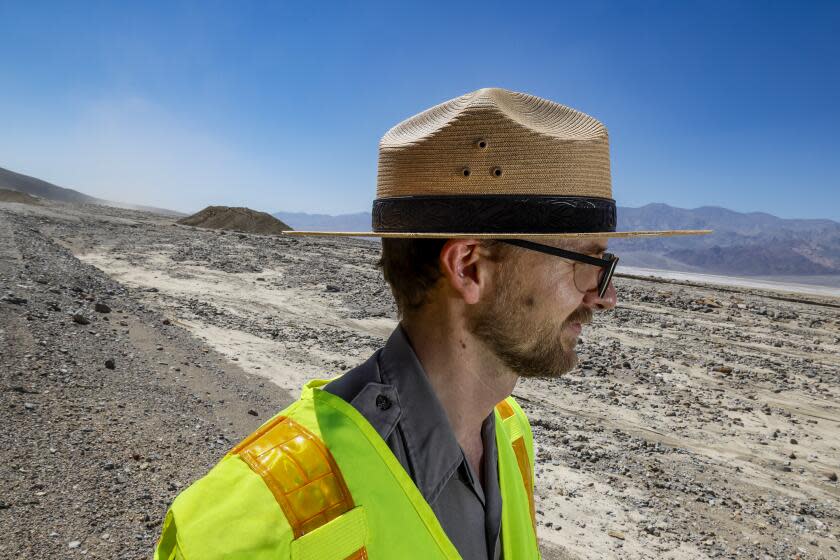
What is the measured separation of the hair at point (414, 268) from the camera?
1516 mm

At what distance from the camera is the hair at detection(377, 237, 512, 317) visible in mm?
1516

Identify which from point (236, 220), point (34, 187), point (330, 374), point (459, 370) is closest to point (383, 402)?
point (459, 370)

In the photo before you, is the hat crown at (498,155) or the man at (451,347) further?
the hat crown at (498,155)

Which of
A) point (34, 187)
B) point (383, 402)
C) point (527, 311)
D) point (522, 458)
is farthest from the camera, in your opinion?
point (34, 187)

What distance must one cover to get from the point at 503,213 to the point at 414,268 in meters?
0.31

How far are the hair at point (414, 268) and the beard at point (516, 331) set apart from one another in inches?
4.9

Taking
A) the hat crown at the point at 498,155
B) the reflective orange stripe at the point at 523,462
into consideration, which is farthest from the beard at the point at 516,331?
the reflective orange stripe at the point at 523,462

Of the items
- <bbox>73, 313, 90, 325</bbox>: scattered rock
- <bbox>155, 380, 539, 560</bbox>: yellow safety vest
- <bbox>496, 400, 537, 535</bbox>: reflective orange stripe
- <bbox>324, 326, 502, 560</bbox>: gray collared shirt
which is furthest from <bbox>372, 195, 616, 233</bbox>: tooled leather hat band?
<bbox>73, 313, 90, 325</bbox>: scattered rock

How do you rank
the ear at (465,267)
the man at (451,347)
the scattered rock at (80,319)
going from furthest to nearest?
the scattered rock at (80,319) < the ear at (465,267) < the man at (451,347)

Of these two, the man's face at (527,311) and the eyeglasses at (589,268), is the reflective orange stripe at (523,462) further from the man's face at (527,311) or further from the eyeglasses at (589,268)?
the eyeglasses at (589,268)

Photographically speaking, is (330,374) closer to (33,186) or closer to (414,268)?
(414,268)

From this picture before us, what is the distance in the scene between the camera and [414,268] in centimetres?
156

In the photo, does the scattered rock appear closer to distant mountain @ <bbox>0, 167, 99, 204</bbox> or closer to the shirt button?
the shirt button

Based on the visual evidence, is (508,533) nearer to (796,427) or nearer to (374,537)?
(374,537)
